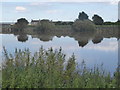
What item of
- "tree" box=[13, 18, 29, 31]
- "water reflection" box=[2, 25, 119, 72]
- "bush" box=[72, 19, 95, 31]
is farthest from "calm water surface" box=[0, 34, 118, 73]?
"tree" box=[13, 18, 29, 31]

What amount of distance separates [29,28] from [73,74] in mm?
31144

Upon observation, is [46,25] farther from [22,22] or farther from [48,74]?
[48,74]

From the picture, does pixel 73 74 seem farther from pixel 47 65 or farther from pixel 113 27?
pixel 113 27

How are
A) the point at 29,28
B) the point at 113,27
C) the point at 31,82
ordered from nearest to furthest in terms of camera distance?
1. the point at 31,82
2. the point at 113,27
3. the point at 29,28

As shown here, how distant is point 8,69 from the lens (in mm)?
4484

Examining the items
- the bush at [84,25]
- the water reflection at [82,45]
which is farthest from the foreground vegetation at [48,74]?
the bush at [84,25]

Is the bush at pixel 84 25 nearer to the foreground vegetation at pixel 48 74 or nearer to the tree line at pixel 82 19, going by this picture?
the tree line at pixel 82 19

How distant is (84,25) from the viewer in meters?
31.8

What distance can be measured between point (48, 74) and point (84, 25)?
27.8m

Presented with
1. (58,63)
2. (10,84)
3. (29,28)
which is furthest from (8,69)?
(29,28)

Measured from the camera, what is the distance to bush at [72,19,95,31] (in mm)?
31552

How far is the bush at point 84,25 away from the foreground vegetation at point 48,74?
26771 mm

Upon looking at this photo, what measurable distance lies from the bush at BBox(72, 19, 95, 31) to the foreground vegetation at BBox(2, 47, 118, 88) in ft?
87.8

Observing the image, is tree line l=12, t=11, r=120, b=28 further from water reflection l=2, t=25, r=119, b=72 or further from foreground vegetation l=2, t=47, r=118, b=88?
foreground vegetation l=2, t=47, r=118, b=88
